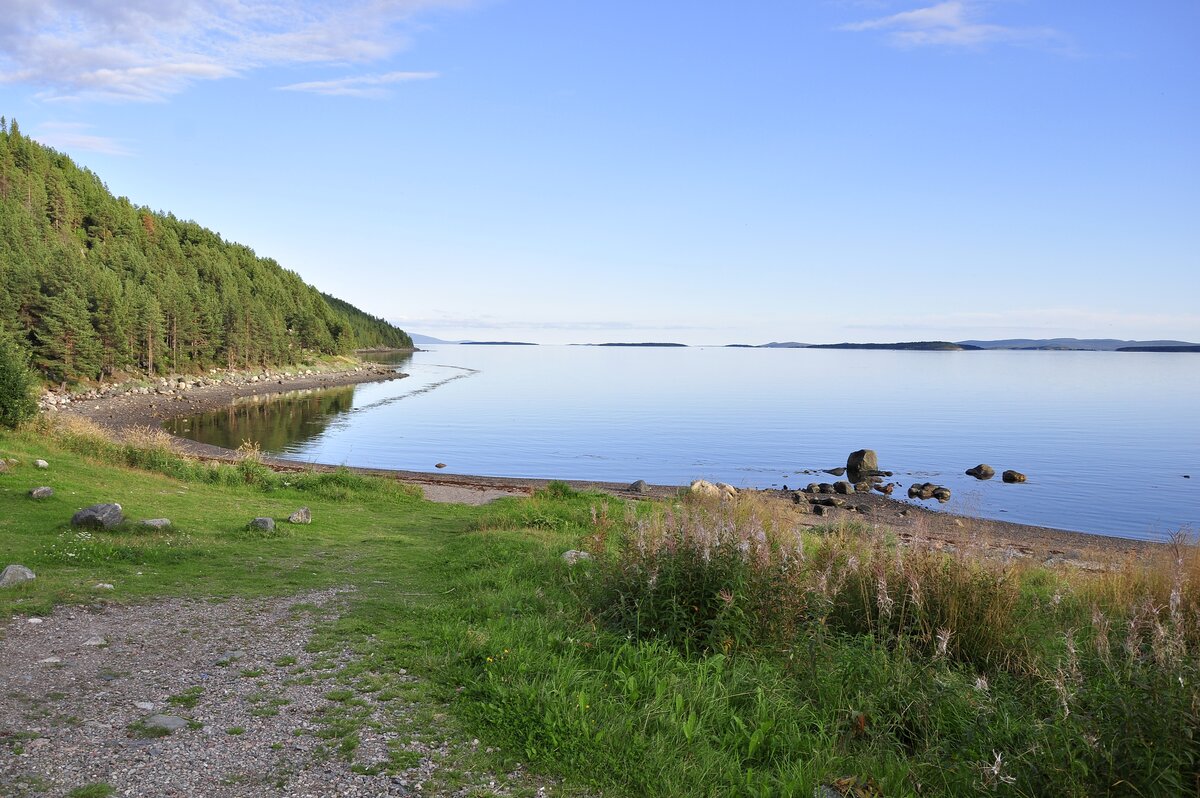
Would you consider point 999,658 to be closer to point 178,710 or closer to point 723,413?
point 178,710

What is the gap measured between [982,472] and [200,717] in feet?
147

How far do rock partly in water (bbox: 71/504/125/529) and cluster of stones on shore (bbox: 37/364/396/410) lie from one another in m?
28.0

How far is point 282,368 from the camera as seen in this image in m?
120

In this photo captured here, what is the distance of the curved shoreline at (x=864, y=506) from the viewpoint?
1634 cm

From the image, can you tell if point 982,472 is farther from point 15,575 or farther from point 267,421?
point 267,421

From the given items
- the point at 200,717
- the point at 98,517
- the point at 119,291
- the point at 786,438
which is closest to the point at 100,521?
the point at 98,517

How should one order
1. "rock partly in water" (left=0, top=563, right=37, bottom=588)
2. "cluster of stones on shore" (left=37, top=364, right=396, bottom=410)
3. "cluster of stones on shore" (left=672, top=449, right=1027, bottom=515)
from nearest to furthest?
"rock partly in water" (left=0, top=563, right=37, bottom=588), "cluster of stones on shore" (left=672, top=449, right=1027, bottom=515), "cluster of stones on shore" (left=37, top=364, right=396, bottom=410)

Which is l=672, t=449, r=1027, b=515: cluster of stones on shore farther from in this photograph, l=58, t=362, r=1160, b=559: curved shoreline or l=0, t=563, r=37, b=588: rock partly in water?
l=0, t=563, r=37, b=588: rock partly in water

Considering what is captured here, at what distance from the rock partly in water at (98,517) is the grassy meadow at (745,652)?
0.75ft

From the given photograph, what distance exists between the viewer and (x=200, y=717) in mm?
6012

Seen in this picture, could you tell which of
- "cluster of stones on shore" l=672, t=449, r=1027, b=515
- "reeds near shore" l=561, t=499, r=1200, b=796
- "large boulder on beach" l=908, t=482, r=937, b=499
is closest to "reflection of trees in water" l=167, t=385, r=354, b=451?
"cluster of stones on shore" l=672, t=449, r=1027, b=515

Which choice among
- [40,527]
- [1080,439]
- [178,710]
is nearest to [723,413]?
[1080,439]

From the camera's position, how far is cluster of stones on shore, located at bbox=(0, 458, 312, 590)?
31.5 ft

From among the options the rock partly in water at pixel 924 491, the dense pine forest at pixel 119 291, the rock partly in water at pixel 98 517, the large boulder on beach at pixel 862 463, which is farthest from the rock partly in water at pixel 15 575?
the large boulder on beach at pixel 862 463
